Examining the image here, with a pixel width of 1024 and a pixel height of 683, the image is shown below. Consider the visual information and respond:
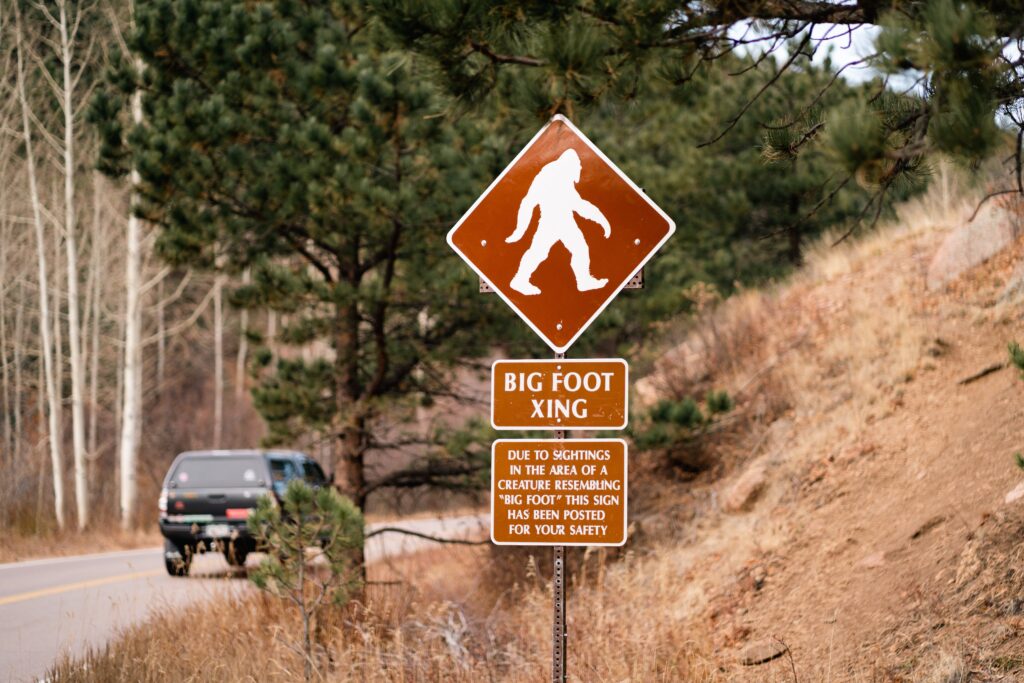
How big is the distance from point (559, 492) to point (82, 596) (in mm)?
9199

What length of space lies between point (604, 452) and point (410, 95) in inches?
249

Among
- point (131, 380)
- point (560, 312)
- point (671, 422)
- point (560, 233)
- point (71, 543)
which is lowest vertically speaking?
point (71, 543)

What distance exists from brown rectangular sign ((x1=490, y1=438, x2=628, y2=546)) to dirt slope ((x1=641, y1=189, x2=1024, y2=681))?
2195mm

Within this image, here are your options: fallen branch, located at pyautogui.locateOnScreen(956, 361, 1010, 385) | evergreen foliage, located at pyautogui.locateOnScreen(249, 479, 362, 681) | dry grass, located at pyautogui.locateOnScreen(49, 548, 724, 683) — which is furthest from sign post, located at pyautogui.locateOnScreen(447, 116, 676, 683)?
fallen branch, located at pyautogui.locateOnScreen(956, 361, 1010, 385)

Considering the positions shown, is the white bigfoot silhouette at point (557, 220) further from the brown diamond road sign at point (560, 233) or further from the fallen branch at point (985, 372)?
the fallen branch at point (985, 372)

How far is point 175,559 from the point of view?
14.6m

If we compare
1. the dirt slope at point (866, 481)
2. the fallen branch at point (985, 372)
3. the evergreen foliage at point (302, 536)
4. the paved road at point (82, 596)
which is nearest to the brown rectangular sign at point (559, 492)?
the dirt slope at point (866, 481)

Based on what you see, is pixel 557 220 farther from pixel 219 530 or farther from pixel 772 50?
pixel 219 530

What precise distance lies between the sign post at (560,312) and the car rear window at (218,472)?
11159 millimetres

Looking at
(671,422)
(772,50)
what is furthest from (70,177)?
(772,50)

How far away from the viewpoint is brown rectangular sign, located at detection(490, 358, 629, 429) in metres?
4.91

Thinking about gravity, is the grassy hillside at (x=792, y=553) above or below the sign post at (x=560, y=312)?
below

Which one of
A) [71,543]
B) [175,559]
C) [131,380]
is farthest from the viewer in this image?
[131,380]

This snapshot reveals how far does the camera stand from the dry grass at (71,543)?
17.8 meters
